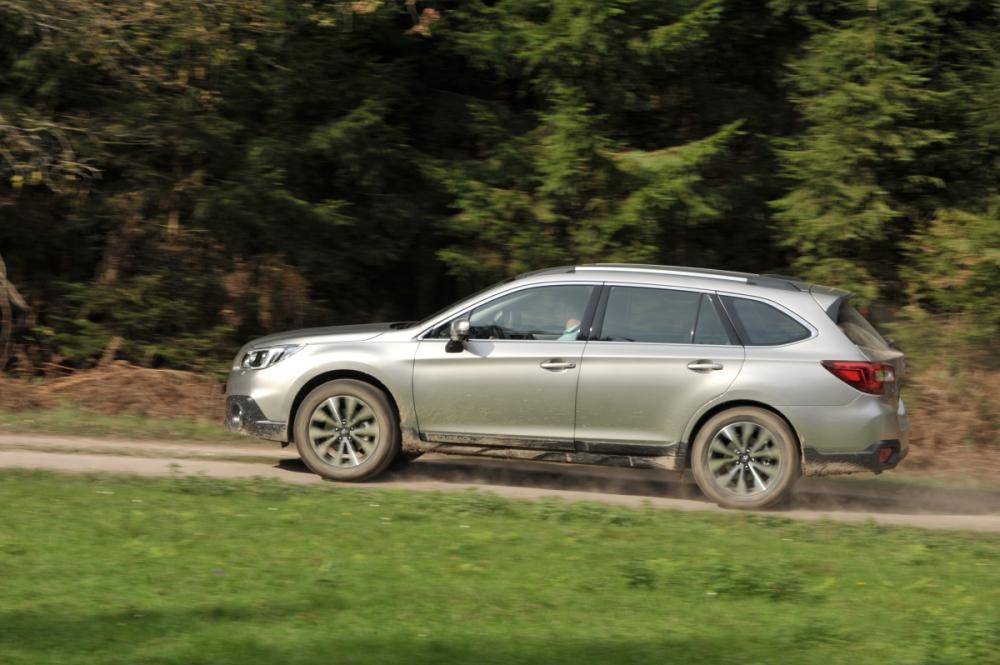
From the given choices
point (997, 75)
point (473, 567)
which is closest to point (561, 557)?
point (473, 567)

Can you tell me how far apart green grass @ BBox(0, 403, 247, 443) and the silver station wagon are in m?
2.30

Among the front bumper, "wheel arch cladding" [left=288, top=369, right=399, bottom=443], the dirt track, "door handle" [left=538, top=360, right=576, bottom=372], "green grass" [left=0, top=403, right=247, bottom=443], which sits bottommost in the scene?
the dirt track

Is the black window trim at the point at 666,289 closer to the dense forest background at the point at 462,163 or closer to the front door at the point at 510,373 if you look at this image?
the front door at the point at 510,373

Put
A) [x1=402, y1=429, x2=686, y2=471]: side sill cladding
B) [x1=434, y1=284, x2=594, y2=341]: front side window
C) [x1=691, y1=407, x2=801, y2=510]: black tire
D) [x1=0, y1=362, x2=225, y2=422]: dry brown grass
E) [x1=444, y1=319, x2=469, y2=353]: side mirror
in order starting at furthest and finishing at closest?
[x1=0, y1=362, x2=225, y2=422]: dry brown grass
[x1=434, y1=284, x2=594, y2=341]: front side window
[x1=444, y1=319, x2=469, y2=353]: side mirror
[x1=402, y1=429, x2=686, y2=471]: side sill cladding
[x1=691, y1=407, x2=801, y2=510]: black tire

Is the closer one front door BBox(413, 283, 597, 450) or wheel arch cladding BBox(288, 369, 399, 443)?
front door BBox(413, 283, 597, 450)

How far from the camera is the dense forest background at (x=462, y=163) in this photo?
48.9 feet

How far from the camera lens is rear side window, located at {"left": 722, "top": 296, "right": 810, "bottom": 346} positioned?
32.2 feet

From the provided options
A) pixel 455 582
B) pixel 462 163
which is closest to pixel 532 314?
pixel 455 582

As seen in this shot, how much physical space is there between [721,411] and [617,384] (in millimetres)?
795

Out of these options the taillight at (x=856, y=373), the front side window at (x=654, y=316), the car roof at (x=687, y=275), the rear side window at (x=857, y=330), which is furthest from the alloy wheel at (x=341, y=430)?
the rear side window at (x=857, y=330)

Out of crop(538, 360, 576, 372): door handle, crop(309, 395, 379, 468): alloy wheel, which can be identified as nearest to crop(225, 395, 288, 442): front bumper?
crop(309, 395, 379, 468): alloy wheel

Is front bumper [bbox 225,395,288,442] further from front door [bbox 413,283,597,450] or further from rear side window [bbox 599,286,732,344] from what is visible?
rear side window [bbox 599,286,732,344]

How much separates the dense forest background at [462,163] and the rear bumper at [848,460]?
5568 mm

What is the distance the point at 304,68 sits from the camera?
51.1 ft
